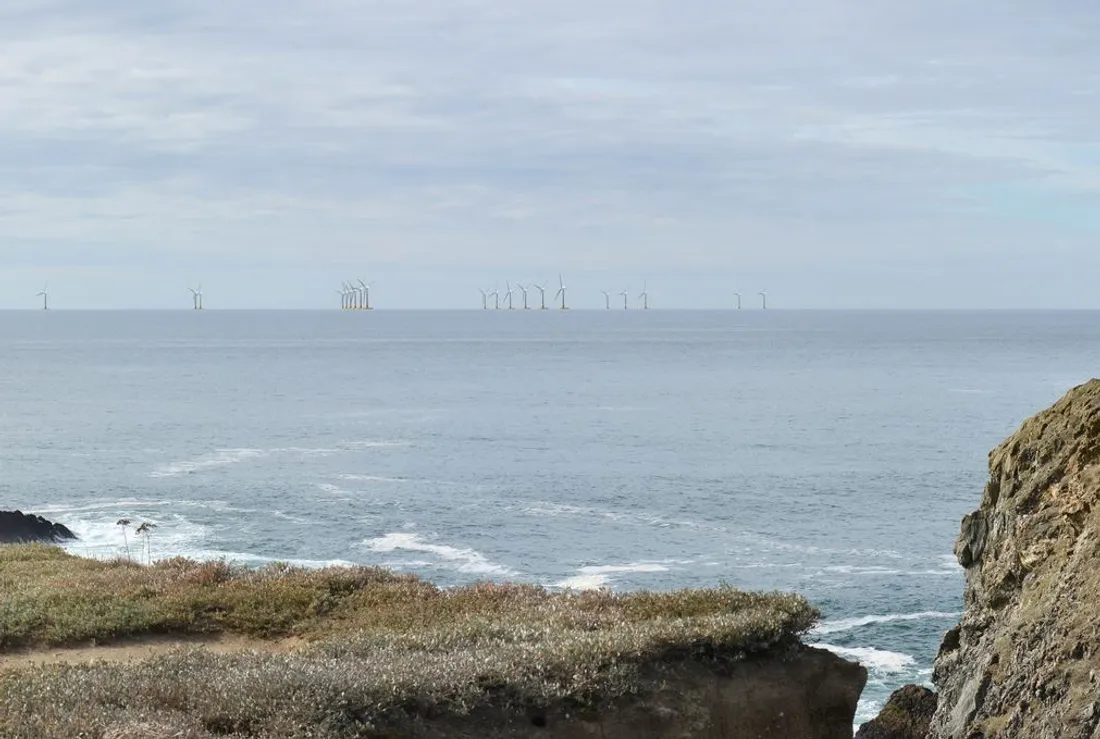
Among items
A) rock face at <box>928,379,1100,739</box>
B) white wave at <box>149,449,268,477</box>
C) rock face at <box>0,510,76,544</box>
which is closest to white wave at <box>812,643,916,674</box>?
rock face at <box>928,379,1100,739</box>

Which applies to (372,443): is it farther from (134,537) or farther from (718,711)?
(718,711)

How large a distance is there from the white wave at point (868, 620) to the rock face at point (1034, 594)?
2706cm

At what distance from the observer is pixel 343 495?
6875cm

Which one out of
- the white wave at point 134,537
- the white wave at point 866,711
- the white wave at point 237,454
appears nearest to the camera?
the white wave at point 866,711

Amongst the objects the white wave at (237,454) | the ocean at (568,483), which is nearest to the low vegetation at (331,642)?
the ocean at (568,483)

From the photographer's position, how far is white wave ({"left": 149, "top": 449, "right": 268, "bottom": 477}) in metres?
77.8

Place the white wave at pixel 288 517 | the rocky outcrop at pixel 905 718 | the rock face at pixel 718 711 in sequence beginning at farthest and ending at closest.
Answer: the white wave at pixel 288 517, the rocky outcrop at pixel 905 718, the rock face at pixel 718 711

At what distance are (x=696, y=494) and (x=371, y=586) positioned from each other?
5104 centimetres

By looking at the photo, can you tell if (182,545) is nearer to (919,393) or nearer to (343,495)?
(343,495)

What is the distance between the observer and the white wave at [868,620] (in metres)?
41.3

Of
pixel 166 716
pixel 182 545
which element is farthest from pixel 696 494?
pixel 166 716

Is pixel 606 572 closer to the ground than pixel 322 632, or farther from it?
closer to the ground

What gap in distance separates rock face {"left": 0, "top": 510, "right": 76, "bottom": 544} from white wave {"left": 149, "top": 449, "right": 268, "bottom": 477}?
86.6 ft

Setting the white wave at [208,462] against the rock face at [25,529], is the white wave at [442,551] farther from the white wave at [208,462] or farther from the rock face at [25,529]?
the white wave at [208,462]
